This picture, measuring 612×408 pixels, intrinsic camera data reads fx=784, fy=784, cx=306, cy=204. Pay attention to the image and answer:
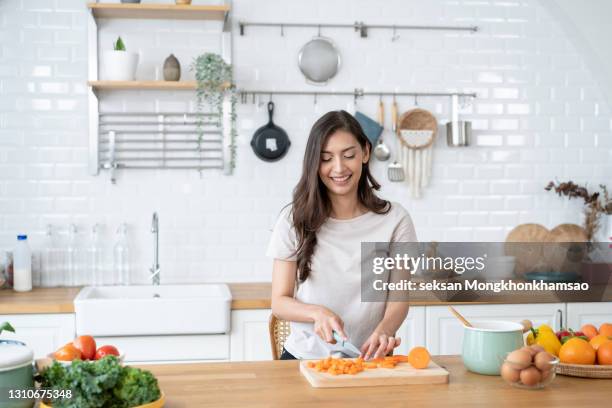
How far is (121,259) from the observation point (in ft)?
14.3

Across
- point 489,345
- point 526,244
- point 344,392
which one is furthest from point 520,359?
point 526,244

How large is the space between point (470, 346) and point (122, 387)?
3.42ft

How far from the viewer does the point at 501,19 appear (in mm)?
4656

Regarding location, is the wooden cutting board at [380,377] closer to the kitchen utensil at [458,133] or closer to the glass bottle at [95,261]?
the glass bottle at [95,261]

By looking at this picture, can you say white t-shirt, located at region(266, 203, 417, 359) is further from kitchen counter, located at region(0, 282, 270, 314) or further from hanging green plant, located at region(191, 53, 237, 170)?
hanging green plant, located at region(191, 53, 237, 170)

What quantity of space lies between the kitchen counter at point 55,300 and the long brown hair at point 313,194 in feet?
3.65

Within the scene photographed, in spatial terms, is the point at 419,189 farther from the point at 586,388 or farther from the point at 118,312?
the point at 586,388

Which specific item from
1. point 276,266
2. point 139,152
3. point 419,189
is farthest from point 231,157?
point 276,266

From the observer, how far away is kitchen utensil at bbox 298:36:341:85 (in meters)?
4.47

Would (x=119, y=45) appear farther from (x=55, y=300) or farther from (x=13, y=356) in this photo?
(x=13, y=356)

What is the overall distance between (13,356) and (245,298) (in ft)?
6.96

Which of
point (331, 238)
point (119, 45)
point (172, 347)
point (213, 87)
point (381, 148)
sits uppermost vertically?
point (119, 45)

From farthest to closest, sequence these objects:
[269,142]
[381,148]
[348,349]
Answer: [381,148], [269,142], [348,349]

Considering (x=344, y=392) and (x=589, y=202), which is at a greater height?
(x=589, y=202)
